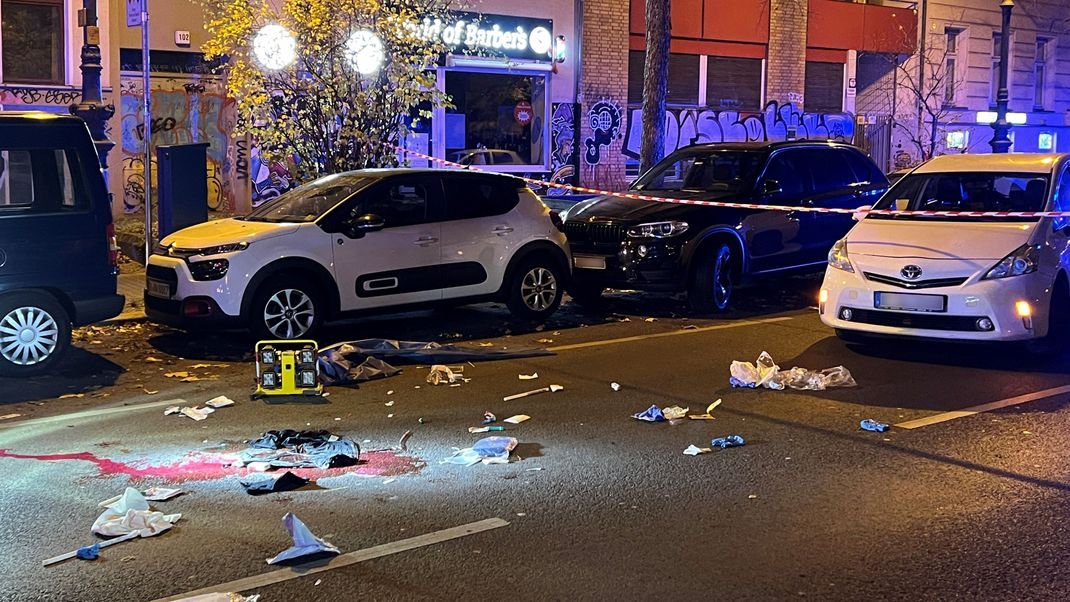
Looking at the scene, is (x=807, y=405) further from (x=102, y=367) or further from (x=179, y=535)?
(x=102, y=367)

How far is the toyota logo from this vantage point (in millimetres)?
9047

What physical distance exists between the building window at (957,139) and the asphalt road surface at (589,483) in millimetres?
22712

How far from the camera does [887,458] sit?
257 inches

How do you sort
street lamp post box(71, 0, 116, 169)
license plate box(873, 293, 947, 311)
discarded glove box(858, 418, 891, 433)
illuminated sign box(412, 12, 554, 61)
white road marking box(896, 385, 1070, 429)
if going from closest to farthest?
discarded glove box(858, 418, 891, 433) → white road marking box(896, 385, 1070, 429) → license plate box(873, 293, 947, 311) → street lamp post box(71, 0, 116, 169) → illuminated sign box(412, 12, 554, 61)

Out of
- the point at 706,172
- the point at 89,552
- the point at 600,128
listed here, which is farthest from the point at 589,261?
the point at 600,128

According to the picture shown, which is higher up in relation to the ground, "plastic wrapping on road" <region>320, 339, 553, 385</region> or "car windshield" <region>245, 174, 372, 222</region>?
"car windshield" <region>245, 174, 372, 222</region>

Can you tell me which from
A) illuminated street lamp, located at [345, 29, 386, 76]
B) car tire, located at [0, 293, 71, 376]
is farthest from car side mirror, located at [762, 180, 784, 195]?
car tire, located at [0, 293, 71, 376]

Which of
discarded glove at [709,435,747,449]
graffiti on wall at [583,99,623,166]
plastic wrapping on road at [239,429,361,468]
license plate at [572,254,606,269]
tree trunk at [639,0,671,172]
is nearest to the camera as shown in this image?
plastic wrapping on road at [239,429,361,468]

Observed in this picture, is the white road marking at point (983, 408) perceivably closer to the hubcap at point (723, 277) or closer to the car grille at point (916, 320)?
the car grille at point (916, 320)

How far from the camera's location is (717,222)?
473 inches

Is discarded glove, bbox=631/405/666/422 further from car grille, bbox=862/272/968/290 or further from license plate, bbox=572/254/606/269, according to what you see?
license plate, bbox=572/254/606/269

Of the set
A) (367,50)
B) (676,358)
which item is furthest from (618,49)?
(676,358)

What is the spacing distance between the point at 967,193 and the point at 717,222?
2708 mm

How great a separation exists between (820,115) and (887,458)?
72.9ft
